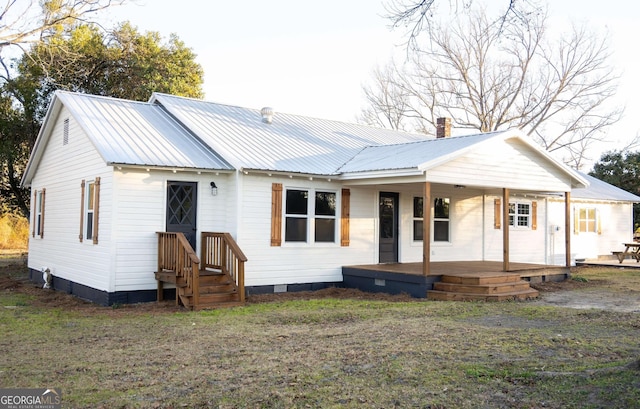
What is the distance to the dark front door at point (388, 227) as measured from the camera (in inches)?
618

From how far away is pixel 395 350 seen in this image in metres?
7.30

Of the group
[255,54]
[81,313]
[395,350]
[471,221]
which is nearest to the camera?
[395,350]

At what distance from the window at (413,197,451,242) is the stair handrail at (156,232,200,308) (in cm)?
711

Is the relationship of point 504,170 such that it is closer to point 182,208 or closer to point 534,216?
point 534,216

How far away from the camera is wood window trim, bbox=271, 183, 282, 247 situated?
1348cm

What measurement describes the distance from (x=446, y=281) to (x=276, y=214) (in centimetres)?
415

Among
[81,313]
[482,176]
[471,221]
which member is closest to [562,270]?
[471,221]

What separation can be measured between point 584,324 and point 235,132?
955 centimetres

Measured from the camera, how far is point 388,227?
15.9 meters

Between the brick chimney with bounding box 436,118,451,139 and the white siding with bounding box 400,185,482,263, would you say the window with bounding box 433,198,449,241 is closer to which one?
the white siding with bounding box 400,185,482,263

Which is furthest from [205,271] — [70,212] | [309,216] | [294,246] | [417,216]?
[417,216]

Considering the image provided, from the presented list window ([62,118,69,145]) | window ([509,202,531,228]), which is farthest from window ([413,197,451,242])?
window ([62,118,69,145])

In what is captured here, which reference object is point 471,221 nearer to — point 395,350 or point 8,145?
point 395,350

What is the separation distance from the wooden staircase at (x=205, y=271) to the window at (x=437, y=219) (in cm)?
611
